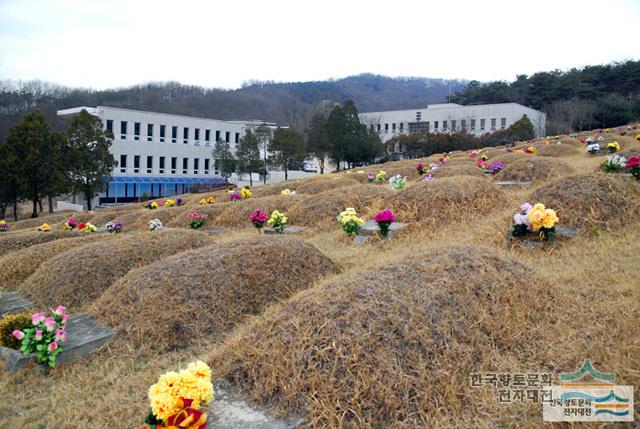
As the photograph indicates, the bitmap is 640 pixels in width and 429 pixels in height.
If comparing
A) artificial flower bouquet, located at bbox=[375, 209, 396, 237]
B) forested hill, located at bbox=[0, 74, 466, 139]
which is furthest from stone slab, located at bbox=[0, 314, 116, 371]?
forested hill, located at bbox=[0, 74, 466, 139]

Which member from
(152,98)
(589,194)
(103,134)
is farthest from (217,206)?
(152,98)

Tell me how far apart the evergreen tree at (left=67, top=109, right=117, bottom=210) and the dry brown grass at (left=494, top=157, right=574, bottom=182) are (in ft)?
80.5

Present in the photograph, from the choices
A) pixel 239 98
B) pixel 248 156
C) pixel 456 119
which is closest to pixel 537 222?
pixel 248 156

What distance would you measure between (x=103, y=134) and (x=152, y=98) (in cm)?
4371

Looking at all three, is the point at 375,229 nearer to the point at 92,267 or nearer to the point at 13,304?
the point at 92,267

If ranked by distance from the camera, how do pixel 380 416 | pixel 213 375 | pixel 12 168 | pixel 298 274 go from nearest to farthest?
pixel 380 416
pixel 213 375
pixel 298 274
pixel 12 168

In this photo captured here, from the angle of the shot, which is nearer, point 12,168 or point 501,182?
point 501,182

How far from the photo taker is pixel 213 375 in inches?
137

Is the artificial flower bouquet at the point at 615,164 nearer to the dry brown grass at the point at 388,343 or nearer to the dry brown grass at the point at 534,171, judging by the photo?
the dry brown grass at the point at 534,171

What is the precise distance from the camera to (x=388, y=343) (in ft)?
10.7

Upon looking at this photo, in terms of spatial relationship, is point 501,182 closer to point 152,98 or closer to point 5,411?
point 5,411

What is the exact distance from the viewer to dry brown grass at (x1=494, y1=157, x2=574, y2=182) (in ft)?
36.1

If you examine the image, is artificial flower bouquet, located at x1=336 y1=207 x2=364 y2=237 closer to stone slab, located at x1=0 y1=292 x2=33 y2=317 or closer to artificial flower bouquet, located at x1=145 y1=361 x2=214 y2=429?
stone slab, located at x1=0 y1=292 x2=33 y2=317

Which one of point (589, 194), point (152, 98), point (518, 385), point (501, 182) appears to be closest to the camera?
point (518, 385)
